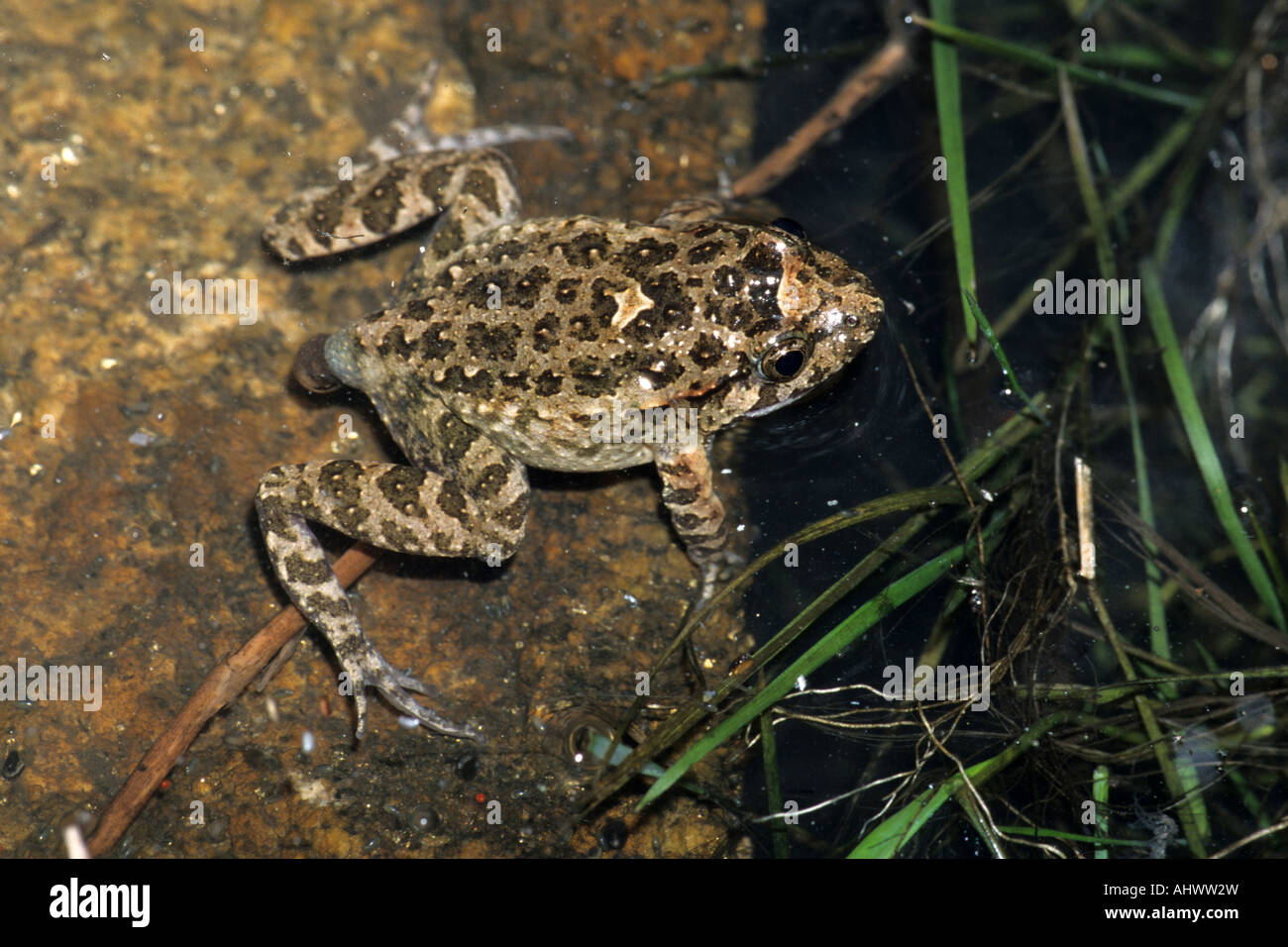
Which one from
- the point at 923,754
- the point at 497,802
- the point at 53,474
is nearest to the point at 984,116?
the point at 923,754

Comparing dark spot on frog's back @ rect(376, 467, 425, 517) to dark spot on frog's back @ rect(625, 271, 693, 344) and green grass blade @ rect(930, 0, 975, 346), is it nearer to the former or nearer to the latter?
dark spot on frog's back @ rect(625, 271, 693, 344)

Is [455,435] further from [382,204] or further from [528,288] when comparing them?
[382,204]

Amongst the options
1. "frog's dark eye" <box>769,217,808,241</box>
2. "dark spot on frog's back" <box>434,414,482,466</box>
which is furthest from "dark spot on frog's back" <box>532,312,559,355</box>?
"frog's dark eye" <box>769,217,808,241</box>

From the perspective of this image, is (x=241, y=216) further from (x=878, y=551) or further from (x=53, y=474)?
(x=878, y=551)

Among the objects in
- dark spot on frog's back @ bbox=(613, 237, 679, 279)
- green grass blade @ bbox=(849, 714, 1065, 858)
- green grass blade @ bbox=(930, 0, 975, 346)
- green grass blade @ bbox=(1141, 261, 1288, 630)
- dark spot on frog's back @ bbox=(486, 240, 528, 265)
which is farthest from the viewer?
green grass blade @ bbox=(930, 0, 975, 346)

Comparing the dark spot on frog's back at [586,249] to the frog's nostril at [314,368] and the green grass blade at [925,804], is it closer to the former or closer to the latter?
the frog's nostril at [314,368]
